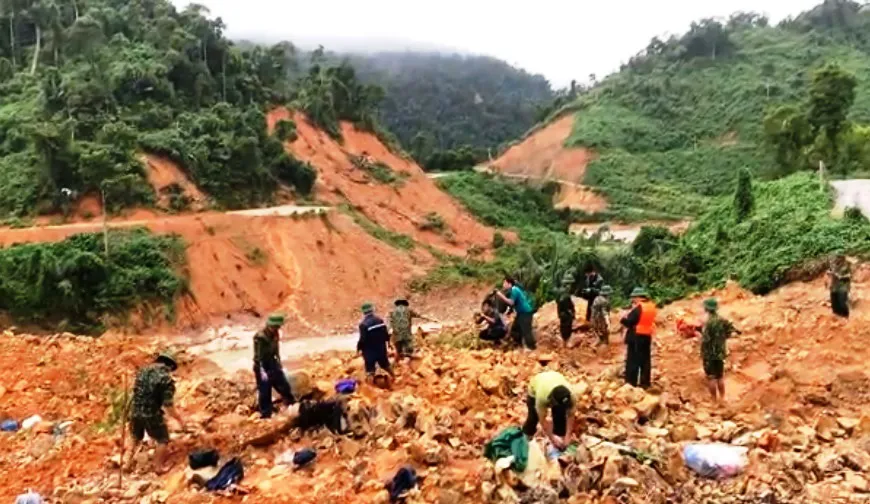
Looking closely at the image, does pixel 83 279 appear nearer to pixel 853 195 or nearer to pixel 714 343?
pixel 714 343

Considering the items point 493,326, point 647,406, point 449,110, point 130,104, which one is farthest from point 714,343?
point 449,110

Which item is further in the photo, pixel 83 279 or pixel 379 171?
pixel 379 171

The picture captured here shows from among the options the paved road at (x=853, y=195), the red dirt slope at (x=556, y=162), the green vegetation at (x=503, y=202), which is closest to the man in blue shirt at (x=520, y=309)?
the paved road at (x=853, y=195)

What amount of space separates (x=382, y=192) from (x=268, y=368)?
29.4 m

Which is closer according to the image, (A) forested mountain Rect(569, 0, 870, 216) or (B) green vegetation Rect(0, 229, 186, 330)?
(B) green vegetation Rect(0, 229, 186, 330)

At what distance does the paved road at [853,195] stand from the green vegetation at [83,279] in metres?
18.2

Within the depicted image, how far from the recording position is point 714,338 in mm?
10711

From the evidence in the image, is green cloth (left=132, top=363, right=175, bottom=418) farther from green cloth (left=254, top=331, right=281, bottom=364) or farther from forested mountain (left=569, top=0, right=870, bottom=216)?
forested mountain (left=569, top=0, right=870, bottom=216)

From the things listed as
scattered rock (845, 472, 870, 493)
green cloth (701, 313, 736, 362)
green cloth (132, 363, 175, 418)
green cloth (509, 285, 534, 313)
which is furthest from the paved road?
green cloth (132, 363, 175, 418)

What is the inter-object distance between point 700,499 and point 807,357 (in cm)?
567

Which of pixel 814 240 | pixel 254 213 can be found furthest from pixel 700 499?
pixel 254 213

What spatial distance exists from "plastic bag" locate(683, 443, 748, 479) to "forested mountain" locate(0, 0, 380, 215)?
24.1m

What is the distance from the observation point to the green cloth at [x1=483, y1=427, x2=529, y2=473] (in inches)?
299

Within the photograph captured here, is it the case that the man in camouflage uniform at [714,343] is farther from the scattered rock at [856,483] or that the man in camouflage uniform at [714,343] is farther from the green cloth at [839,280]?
the green cloth at [839,280]
